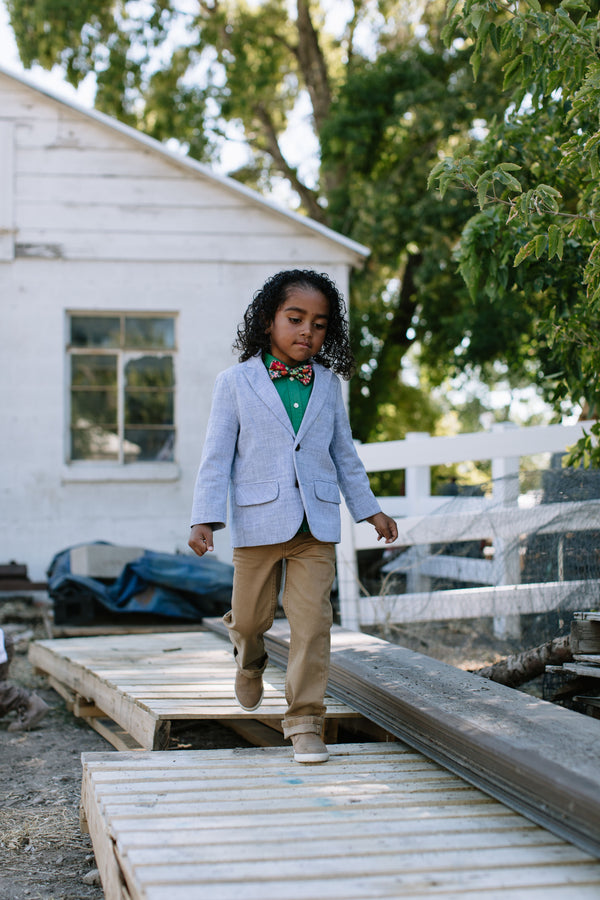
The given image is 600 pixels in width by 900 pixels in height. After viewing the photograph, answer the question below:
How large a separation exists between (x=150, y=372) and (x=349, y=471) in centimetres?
637

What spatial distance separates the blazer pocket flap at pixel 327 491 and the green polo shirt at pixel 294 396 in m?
0.21

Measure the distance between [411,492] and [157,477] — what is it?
3.26 m

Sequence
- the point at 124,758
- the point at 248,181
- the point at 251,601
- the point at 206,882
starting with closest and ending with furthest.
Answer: the point at 206,882
the point at 124,758
the point at 251,601
the point at 248,181

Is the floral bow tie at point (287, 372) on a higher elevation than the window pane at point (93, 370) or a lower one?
lower

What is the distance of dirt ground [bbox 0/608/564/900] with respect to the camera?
2.93 m

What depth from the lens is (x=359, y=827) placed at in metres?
2.42

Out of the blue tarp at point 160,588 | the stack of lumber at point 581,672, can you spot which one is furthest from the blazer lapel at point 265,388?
the blue tarp at point 160,588

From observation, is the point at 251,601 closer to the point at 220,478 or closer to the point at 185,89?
the point at 220,478

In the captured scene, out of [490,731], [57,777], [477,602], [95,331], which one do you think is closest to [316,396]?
[490,731]

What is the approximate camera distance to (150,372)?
952 cm

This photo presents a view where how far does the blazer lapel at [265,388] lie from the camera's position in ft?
10.7

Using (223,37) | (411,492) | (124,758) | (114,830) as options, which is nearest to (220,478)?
(124,758)

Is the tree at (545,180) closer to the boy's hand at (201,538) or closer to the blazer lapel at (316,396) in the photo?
the blazer lapel at (316,396)

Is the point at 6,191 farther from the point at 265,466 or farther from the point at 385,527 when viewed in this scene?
the point at 385,527
